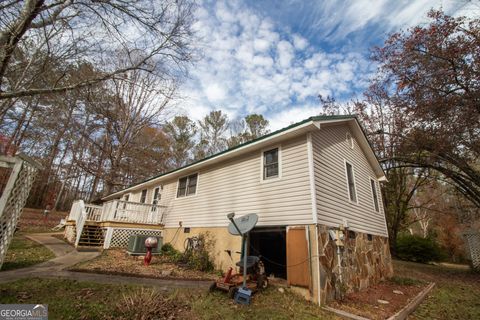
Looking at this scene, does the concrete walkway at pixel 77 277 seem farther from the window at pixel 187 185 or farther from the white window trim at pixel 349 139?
the white window trim at pixel 349 139

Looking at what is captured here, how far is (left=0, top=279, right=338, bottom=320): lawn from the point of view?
395 cm

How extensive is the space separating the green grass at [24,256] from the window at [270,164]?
25.2ft

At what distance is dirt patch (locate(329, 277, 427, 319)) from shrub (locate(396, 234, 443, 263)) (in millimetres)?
11121

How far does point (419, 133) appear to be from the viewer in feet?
42.8

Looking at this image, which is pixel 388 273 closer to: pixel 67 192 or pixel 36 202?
pixel 36 202

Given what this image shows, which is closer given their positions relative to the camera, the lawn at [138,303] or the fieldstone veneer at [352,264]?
the lawn at [138,303]

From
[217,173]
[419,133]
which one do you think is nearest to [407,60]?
[419,133]

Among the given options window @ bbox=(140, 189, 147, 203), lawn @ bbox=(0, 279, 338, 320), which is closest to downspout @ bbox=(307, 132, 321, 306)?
lawn @ bbox=(0, 279, 338, 320)

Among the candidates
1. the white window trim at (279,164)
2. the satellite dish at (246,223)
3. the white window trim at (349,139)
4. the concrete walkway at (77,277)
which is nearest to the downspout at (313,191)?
the white window trim at (279,164)

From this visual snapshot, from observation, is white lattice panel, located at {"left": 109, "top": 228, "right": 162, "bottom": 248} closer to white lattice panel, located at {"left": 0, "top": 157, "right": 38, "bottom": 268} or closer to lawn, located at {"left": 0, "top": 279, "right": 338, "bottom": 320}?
lawn, located at {"left": 0, "top": 279, "right": 338, "bottom": 320}

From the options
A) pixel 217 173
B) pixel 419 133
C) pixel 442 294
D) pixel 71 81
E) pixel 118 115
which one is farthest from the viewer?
pixel 118 115

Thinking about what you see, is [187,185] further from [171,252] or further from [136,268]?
[136,268]

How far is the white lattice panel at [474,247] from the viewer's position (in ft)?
45.6

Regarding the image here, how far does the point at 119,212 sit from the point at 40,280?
623 centimetres
